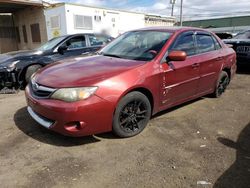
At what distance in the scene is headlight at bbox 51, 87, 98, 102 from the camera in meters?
3.04

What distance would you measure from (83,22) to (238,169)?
543 inches

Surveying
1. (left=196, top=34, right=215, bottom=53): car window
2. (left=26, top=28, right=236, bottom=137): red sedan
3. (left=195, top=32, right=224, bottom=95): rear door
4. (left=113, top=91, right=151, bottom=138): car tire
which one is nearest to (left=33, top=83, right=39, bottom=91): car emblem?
(left=26, top=28, right=236, bottom=137): red sedan

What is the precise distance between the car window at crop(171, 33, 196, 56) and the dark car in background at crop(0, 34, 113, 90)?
373cm

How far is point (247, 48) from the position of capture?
7988 mm

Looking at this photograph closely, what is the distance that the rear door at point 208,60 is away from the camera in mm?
4670

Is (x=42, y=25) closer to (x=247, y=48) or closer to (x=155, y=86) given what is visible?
(x=247, y=48)

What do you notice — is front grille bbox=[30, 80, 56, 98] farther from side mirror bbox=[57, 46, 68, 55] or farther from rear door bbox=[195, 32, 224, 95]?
side mirror bbox=[57, 46, 68, 55]

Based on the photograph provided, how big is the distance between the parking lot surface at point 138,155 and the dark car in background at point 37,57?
198 centimetres

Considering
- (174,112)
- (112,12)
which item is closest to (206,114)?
(174,112)

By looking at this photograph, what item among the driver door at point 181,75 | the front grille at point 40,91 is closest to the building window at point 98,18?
the driver door at point 181,75

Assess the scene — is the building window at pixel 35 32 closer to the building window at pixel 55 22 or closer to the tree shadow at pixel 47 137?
the building window at pixel 55 22

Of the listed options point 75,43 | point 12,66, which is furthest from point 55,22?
point 12,66

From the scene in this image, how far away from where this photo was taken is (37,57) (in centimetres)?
666

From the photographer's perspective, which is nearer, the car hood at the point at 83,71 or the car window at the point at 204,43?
the car hood at the point at 83,71
